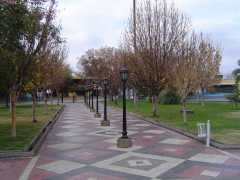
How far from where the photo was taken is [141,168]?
8.11 metres

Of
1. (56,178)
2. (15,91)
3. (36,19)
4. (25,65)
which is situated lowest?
(56,178)

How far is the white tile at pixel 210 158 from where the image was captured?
884 cm

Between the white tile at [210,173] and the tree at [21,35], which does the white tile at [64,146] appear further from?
the white tile at [210,173]

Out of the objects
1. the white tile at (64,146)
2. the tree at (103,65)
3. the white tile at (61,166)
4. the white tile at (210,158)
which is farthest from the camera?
the tree at (103,65)

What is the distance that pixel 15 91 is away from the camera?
516 inches

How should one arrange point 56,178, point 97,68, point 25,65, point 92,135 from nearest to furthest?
point 56,178, point 25,65, point 92,135, point 97,68

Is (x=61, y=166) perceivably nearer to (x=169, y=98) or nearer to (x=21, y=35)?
(x=21, y=35)

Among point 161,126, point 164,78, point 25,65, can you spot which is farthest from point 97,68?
point 25,65

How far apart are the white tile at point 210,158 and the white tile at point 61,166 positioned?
10.3 feet

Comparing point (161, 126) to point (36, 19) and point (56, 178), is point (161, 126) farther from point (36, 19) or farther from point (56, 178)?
point (56, 178)

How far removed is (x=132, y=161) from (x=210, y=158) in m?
2.18

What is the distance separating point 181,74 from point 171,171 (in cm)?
1183

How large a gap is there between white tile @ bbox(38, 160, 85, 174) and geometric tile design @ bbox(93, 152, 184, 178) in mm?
557

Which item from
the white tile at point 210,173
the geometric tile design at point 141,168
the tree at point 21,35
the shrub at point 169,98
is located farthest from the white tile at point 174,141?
the shrub at point 169,98
